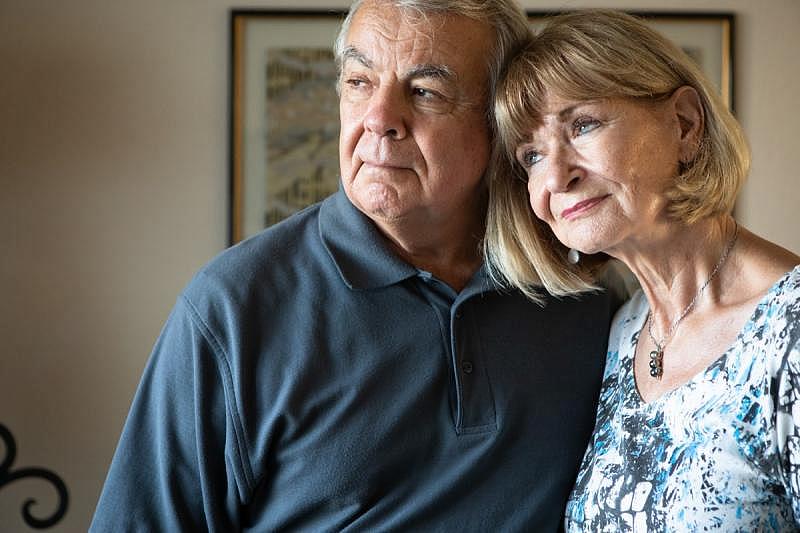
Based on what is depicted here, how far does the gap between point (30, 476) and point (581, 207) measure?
1.72 metres

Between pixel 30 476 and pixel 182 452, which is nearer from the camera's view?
pixel 182 452

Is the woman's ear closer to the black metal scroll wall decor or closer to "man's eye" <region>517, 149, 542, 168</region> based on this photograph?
"man's eye" <region>517, 149, 542, 168</region>

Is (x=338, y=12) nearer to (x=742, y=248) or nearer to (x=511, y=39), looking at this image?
(x=511, y=39)

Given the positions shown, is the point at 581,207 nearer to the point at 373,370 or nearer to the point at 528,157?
the point at 528,157

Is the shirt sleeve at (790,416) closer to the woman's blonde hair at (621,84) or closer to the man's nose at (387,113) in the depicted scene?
the woman's blonde hair at (621,84)

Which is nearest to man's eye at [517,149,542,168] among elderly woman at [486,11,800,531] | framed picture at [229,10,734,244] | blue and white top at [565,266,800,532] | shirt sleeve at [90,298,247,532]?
elderly woman at [486,11,800,531]

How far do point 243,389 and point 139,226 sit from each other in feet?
4.40

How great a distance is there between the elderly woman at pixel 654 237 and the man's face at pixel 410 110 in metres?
0.07

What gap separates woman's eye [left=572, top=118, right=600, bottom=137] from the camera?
133cm

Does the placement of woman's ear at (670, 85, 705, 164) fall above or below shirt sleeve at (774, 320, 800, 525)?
above

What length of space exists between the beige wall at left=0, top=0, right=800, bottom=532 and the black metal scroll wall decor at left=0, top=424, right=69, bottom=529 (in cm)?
4

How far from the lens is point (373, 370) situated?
143 cm

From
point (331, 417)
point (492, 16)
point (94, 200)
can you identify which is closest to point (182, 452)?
point (331, 417)

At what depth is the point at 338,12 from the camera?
2.65 m
